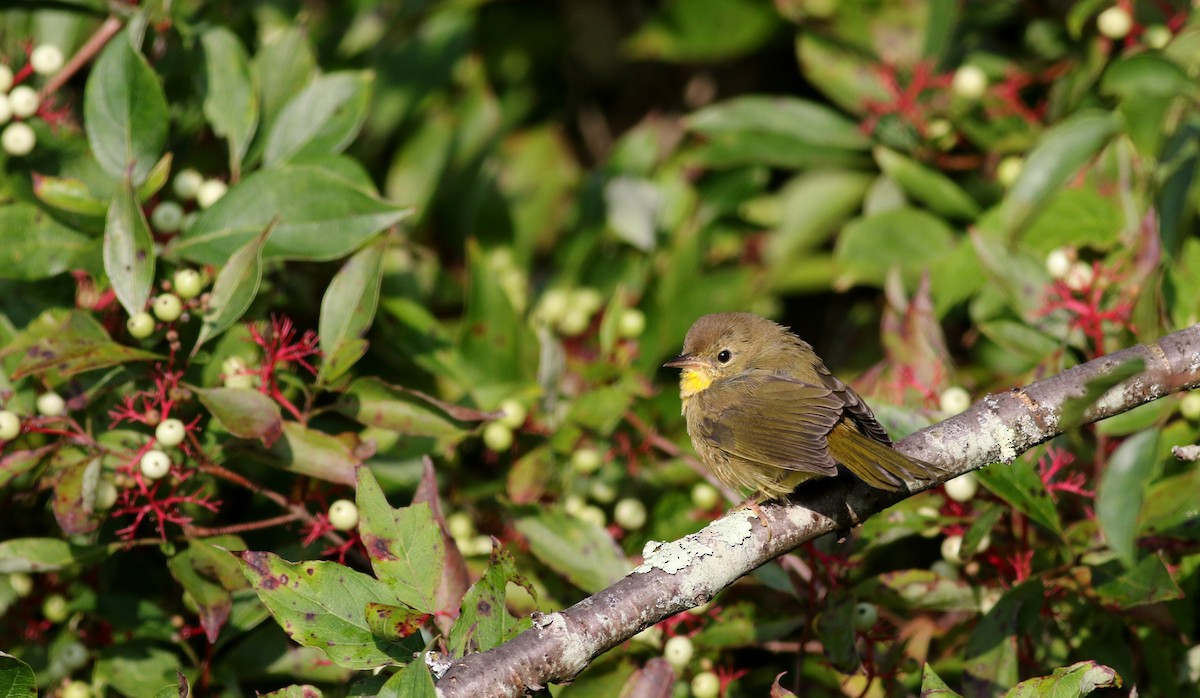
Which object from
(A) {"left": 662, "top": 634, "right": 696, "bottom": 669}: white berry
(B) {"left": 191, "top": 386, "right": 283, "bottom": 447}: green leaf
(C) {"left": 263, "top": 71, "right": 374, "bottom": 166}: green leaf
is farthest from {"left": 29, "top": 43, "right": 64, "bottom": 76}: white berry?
(A) {"left": 662, "top": 634, "right": 696, "bottom": 669}: white berry

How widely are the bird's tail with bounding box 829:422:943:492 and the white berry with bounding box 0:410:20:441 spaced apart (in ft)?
6.98

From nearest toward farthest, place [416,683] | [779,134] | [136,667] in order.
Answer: [416,683], [136,667], [779,134]

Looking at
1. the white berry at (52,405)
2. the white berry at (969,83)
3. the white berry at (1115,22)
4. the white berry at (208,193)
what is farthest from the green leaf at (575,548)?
the white berry at (1115,22)

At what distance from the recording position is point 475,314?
13.4ft

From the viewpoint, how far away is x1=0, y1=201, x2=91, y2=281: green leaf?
3.32 metres

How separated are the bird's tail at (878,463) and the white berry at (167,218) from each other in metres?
2.11

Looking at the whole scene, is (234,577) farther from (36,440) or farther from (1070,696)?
(1070,696)

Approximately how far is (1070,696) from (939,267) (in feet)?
6.98

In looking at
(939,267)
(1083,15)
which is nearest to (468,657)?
(939,267)

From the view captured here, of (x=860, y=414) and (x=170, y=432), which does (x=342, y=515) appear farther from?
(x=860, y=414)

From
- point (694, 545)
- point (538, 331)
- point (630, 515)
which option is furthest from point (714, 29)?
point (694, 545)

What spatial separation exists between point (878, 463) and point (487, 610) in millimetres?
1004

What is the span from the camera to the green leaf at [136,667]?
3.24 m

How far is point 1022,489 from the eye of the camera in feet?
9.84
